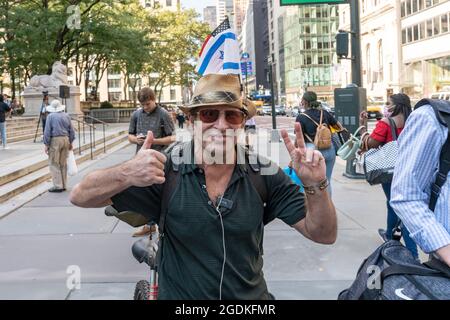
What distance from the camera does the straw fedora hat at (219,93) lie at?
7.35 ft

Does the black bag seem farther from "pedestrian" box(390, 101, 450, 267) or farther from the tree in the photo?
the tree

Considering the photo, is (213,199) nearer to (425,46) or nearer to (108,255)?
(108,255)

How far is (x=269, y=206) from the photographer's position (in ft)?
7.50

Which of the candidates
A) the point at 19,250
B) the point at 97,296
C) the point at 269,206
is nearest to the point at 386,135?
the point at 97,296

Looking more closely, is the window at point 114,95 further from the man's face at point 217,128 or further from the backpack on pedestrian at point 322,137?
the man's face at point 217,128

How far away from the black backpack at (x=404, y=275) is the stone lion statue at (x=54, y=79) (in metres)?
31.1

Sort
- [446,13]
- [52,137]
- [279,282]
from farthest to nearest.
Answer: [446,13], [52,137], [279,282]

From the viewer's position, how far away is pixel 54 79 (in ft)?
102

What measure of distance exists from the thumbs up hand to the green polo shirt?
0.52ft

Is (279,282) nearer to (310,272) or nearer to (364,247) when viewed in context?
(310,272)

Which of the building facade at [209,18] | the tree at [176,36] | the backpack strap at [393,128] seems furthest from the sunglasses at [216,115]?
the tree at [176,36]

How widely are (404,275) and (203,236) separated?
0.77 meters

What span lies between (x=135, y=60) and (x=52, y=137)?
23.3 m

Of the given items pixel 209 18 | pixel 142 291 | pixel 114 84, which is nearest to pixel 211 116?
pixel 142 291
